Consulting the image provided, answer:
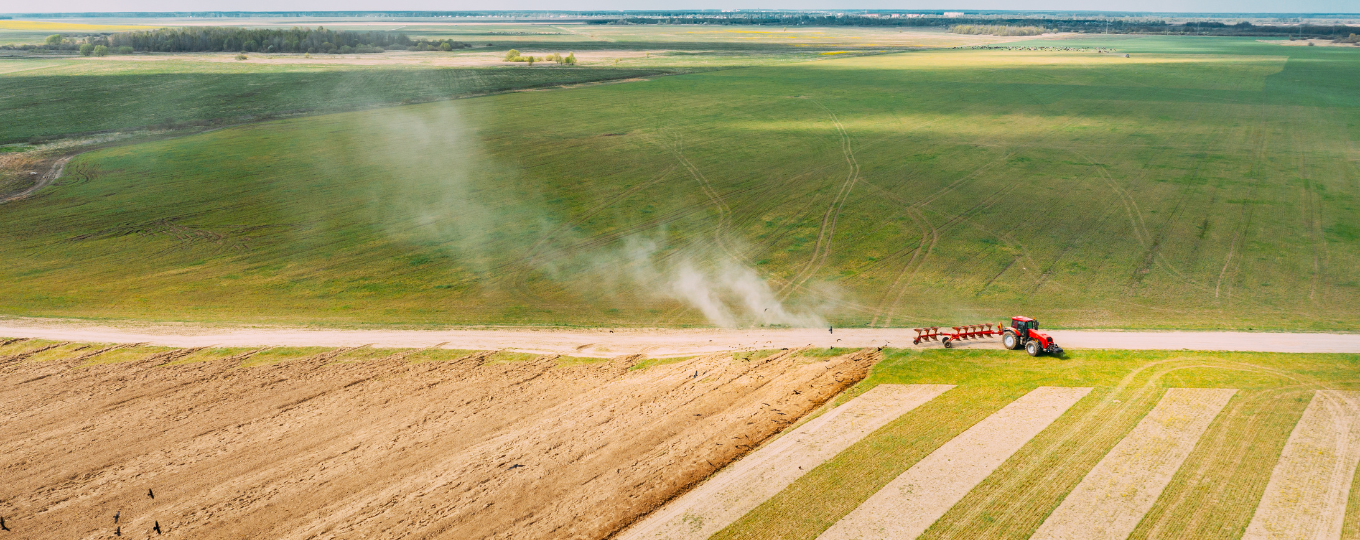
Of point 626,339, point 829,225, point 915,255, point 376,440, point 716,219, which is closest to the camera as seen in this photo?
point 376,440

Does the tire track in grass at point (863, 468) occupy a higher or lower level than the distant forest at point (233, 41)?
higher

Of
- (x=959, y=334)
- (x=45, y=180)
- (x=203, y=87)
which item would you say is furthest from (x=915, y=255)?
(x=203, y=87)

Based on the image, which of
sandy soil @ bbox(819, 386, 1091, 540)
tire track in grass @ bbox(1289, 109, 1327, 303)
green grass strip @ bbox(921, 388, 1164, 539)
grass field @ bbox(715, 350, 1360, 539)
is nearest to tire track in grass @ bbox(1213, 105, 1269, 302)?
tire track in grass @ bbox(1289, 109, 1327, 303)

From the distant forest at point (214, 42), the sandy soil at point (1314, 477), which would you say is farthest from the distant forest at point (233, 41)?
the sandy soil at point (1314, 477)

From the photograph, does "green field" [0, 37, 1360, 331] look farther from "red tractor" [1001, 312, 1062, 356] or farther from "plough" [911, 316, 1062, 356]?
"red tractor" [1001, 312, 1062, 356]

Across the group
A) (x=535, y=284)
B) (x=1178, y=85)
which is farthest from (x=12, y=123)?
(x=1178, y=85)

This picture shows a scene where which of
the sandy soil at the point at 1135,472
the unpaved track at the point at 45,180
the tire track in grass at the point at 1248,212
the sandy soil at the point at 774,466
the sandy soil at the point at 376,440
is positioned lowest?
the unpaved track at the point at 45,180

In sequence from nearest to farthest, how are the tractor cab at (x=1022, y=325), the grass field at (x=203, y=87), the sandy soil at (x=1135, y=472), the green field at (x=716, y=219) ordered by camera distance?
1. the sandy soil at (x=1135, y=472)
2. the tractor cab at (x=1022, y=325)
3. the green field at (x=716, y=219)
4. the grass field at (x=203, y=87)

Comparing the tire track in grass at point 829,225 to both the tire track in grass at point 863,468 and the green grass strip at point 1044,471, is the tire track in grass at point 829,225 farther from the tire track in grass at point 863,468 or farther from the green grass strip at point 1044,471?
the green grass strip at point 1044,471

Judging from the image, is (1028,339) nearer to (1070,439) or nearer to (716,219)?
(1070,439)
